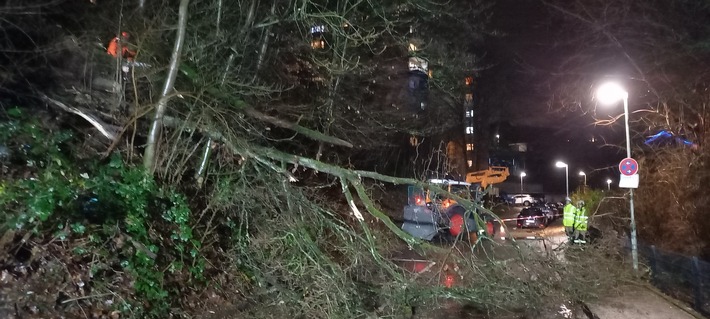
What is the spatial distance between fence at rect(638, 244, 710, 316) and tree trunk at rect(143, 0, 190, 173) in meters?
8.50

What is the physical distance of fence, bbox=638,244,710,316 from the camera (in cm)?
885

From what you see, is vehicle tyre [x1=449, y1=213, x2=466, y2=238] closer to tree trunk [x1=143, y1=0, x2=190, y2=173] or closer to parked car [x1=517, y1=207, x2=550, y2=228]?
tree trunk [x1=143, y1=0, x2=190, y2=173]

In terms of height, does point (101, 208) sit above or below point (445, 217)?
above

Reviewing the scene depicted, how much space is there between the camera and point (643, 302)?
924cm

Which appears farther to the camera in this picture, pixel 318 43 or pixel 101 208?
pixel 318 43

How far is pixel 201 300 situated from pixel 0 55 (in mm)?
4506

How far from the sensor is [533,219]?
23531 millimetres

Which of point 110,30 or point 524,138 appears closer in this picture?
point 110,30

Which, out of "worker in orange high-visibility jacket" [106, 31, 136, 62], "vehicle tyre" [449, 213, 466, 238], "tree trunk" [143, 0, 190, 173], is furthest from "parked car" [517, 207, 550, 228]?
"worker in orange high-visibility jacket" [106, 31, 136, 62]

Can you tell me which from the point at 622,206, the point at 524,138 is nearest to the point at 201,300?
the point at 622,206

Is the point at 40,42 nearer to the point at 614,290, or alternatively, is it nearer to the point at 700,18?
the point at 614,290

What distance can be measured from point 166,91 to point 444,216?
522 centimetres

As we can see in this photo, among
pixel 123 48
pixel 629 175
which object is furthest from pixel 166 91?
pixel 629 175

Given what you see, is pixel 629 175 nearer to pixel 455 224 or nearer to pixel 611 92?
pixel 611 92
